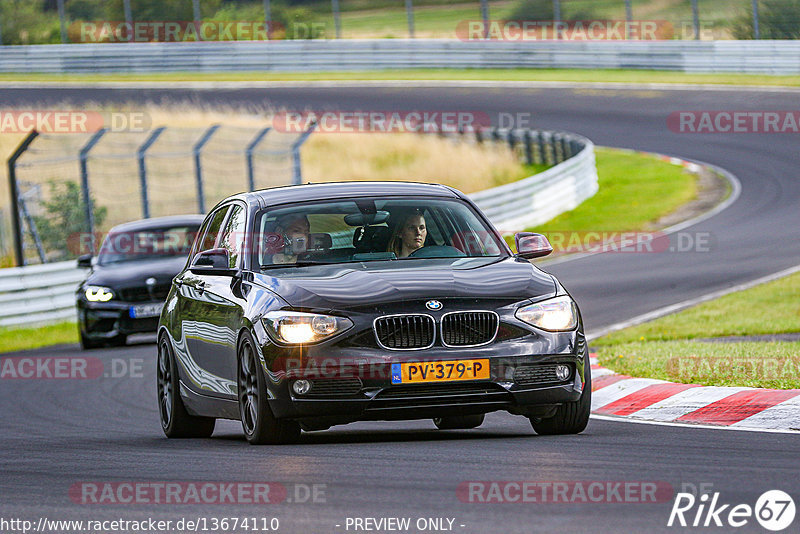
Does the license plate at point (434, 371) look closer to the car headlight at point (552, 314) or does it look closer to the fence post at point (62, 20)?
the car headlight at point (552, 314)

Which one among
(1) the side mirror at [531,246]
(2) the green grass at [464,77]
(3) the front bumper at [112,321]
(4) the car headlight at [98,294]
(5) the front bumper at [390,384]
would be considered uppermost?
(1) the side mirror at [531,246]

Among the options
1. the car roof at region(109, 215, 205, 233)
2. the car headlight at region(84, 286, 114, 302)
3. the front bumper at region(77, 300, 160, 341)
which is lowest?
the front bumper at region(77, 300, 160, 341)

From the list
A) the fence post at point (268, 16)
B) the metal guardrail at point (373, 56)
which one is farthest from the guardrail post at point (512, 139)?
the fence post at point (268, 16)

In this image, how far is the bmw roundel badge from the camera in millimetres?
7820

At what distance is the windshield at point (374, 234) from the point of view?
8.84m

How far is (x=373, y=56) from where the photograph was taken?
47656mm

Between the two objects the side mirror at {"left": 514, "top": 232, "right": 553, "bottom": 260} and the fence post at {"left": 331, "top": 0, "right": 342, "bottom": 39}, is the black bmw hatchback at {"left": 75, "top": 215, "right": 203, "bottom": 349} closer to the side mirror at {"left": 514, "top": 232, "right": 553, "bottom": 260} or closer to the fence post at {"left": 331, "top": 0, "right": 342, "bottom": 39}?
the side mirror at {"left": 514, "top": 232, "right": 553, "bottom": 260}

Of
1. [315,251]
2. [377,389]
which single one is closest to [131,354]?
[315,251]

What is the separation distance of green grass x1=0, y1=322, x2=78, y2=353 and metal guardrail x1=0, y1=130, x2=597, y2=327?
18 centimetres

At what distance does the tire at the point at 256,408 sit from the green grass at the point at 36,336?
11397 mm

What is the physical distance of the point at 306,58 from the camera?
1907 inches

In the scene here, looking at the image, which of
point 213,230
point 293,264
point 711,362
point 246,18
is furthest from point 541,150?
point 293,264

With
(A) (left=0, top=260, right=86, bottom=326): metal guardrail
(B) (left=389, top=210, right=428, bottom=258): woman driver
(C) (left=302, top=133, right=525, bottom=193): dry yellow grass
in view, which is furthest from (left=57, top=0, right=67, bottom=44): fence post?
(B) (left=389, top=210, right=428, bottom=258): woman driver

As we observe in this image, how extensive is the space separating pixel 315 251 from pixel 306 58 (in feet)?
132
